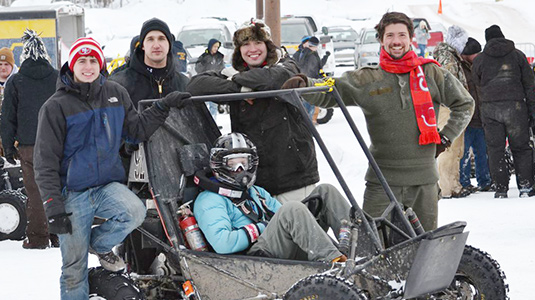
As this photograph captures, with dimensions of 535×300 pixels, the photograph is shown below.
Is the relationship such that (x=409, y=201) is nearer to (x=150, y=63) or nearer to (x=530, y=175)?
(x=150, y=63)

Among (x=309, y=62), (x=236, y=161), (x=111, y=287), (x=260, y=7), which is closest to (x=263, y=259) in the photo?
(x=236, y=161)

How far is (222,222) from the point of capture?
5.06 meters

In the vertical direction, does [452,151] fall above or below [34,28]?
below

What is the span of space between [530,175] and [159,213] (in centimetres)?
615

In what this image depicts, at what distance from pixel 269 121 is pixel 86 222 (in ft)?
4.27

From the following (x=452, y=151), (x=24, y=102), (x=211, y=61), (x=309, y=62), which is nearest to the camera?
(x=24, y=102)

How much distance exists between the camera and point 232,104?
5652 mm

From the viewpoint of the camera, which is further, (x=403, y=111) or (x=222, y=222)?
(x=403, y=111)

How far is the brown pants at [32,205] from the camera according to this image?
7.98 metres

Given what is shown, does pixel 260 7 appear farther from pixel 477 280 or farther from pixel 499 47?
pixel 477 280

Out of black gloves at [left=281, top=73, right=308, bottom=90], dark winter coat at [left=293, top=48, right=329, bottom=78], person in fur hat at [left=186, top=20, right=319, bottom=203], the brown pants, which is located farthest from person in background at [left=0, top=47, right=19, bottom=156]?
dark winter coat at [left=293, top=48, right=329, bottom=78]

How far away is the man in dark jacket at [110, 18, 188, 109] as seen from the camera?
5598 mm

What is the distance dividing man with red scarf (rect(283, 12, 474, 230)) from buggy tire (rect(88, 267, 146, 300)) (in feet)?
4.89

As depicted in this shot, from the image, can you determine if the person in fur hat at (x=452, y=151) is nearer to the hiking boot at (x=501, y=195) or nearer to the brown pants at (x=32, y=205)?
the hiking boot at (x=501, y=195)
